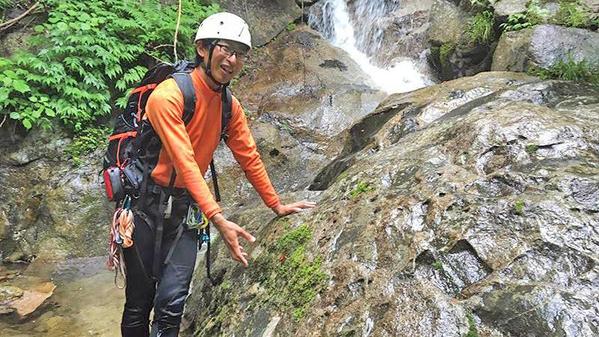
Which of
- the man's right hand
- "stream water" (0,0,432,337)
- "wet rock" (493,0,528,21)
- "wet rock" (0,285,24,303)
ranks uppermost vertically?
the man's right hand

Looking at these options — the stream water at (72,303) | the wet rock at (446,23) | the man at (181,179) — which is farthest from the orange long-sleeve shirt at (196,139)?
the wet rock at (446,23)

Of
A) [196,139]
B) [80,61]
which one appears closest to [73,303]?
[196,139]

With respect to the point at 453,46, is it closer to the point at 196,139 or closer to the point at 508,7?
the point at 508,7

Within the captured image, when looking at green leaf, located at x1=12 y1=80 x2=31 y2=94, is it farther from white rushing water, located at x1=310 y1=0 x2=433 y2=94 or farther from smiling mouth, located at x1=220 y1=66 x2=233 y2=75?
white rushing water, located at x1=310 y1=0 x2=433 y2=94

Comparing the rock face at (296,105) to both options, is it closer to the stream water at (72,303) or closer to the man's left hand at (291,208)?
the stream water at (72,303)

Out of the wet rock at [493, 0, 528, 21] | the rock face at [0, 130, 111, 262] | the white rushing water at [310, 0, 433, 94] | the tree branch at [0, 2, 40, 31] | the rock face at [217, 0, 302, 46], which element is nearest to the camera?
the rock face at [0, 130, 111, 262]

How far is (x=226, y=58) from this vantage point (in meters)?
3.02

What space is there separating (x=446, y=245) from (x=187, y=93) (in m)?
1.85

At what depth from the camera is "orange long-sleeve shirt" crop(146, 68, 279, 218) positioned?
289cm

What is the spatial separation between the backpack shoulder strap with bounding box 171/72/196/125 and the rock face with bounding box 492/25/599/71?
4.94m

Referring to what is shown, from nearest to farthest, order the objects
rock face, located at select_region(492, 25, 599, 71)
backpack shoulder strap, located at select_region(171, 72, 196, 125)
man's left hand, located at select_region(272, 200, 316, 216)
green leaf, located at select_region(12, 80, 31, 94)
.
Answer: backpack shoulder strap, located at select_region(171, 72, 196, 125) → man's left hand, located at select_region(272, 200, 316, 216) → rock face, located at select_region(492, 25, 599, 71) → green leaf, located at select_region(12, 80, 31, 94)

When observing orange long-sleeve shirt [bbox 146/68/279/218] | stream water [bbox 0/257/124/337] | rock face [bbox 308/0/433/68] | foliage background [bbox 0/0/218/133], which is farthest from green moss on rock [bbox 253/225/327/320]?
rock face [bbox 308/0/433/68]

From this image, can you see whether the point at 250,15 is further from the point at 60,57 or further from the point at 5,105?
the point at 5,105

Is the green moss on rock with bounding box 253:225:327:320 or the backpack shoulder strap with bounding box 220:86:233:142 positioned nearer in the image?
the green moss on rock with bounding box 253:225:327:320
